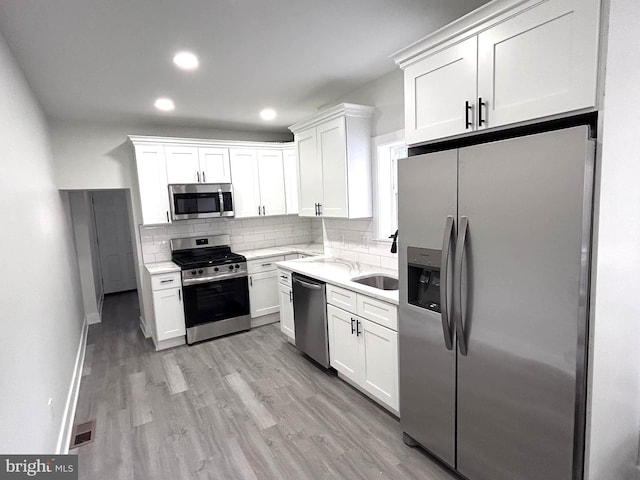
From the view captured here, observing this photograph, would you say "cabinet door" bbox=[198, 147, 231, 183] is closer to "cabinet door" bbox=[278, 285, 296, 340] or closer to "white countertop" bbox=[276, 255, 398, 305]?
"white countertop" bbox=[276, 255, 398, 305]

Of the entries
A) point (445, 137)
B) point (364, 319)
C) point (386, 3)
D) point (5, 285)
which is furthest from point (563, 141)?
point (5, 285)

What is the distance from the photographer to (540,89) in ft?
4.80

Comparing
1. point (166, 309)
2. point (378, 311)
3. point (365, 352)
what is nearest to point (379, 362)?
point (365, 352)

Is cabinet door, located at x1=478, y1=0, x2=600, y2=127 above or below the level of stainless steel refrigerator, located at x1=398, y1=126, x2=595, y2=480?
above

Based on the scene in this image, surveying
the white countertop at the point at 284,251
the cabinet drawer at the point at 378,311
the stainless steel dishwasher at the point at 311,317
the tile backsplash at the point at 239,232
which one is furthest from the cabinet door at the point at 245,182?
the cabinet drawer at the point at 378,311

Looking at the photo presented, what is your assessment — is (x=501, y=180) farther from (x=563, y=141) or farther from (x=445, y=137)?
(x=445, y=137)

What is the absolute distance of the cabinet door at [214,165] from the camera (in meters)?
4.23

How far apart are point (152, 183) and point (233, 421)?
2.75 meters

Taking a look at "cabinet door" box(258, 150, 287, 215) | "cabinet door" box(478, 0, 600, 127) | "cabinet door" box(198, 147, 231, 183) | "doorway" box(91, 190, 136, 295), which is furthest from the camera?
"doorway" box(91, 190, 136, 295)

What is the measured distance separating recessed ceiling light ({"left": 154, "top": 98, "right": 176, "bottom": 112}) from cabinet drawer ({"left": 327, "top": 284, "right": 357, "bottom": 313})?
2.42m

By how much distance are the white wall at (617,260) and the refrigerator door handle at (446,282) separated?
23.2 inches

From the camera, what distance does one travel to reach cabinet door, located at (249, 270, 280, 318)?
175 inches

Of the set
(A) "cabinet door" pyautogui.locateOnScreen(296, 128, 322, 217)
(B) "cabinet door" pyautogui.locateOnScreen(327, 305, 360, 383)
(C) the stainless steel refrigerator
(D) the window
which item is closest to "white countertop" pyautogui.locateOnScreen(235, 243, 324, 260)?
(A) "cabinet door" pyautogui.locateOnScreen(296, 128, 322, 217)

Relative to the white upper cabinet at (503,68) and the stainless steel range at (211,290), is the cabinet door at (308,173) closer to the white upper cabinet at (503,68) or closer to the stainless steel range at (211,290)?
the stainless steel range at (211,290)
